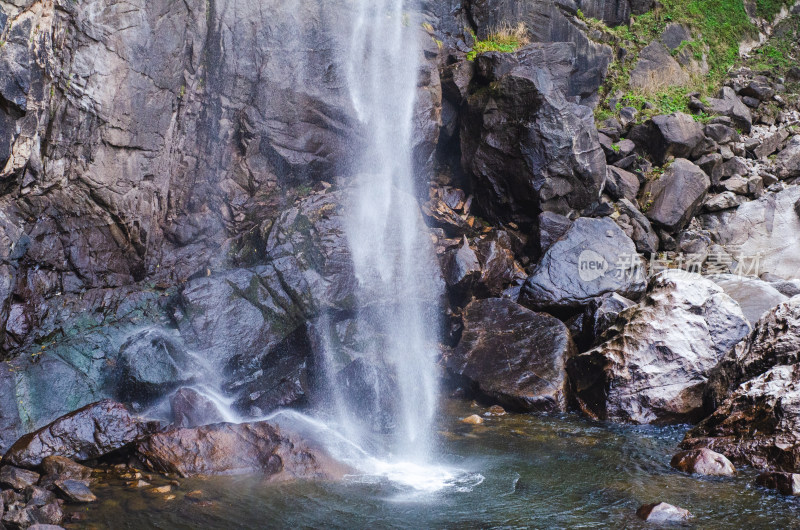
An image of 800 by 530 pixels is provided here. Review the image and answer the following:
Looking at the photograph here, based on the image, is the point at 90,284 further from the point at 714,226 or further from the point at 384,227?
the point at 714,226

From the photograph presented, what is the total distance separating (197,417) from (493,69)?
10.0m

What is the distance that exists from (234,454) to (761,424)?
6.26m

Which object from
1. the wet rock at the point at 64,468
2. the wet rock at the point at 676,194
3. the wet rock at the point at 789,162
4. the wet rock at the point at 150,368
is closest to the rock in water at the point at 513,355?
the wet rock at the point at 150,368

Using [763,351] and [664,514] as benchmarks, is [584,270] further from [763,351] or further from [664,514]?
[664,514]

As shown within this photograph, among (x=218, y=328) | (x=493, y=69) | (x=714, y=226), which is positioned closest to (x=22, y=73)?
(x=218, y=328)

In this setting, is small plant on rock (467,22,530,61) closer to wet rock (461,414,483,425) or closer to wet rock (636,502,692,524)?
wet rock (461,414,483,425)

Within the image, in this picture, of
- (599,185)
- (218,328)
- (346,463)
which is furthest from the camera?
(599,185)

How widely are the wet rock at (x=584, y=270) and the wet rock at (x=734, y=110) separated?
27.1 feet

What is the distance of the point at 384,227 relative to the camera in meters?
11.6

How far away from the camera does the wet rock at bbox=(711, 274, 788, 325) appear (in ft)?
33.3

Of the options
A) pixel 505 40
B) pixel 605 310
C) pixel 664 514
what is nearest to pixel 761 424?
pixel 664 514

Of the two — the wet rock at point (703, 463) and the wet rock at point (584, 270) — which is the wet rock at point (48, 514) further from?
the wet rock at point (584, 270)

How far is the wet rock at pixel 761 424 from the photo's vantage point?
648cm

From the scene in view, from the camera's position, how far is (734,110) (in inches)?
710
